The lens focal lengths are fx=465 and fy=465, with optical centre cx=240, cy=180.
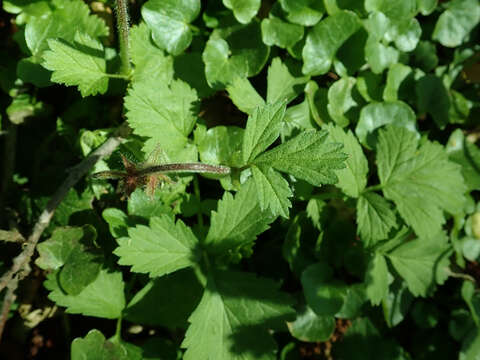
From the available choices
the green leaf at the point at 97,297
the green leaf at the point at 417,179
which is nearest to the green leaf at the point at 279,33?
the green leaf at the point at 417,179

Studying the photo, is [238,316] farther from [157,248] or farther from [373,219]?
[373,219]

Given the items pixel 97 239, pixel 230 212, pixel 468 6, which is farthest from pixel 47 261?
pixel 468 6

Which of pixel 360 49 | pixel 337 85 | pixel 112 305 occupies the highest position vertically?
pixel 360 49

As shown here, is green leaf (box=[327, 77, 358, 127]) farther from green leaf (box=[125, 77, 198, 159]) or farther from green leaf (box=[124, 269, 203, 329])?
green leaf (box=[124, 269, 203, 329])

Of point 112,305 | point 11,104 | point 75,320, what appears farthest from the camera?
point 75,320

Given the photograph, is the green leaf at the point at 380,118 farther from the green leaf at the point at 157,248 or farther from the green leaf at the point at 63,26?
the green leaf at the point at 63,26

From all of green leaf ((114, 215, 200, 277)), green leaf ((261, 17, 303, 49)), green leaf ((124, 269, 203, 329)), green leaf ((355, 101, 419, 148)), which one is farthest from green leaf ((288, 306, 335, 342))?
green leaf ((261, 17, 303, 49))

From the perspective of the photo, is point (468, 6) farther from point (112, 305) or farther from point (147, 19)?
point (112, 305)
